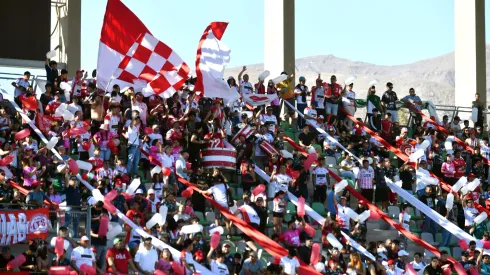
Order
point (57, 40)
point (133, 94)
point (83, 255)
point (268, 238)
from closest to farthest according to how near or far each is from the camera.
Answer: point (83, 255) → point (268, 238) → point (133, 94) → point (57, 40)

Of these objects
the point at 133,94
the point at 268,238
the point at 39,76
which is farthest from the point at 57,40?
the point at 268,238

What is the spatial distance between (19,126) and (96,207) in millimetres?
3838

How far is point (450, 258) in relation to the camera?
2344cm

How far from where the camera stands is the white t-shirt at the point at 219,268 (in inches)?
789

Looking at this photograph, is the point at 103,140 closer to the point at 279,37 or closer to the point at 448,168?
the point at 448,168

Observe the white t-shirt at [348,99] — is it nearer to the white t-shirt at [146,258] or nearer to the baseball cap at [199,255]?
the baseball cap at [199,255]

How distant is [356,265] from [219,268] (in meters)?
2.86

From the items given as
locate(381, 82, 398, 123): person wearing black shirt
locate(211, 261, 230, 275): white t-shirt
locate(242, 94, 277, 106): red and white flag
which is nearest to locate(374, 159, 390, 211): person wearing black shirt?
locate(242, 94, 277, 106): red and white flag

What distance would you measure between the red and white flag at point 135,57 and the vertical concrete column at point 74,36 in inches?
181

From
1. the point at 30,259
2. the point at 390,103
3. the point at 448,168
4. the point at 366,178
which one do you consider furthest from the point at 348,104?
the point at 30,259

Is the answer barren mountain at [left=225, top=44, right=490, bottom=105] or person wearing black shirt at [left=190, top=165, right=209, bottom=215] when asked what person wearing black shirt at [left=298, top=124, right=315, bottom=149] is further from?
barren mountain at [left=225, top=44, right=490, bottom=105]

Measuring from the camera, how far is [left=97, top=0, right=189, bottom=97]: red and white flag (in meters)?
25.1

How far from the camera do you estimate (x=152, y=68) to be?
2534 centimetres

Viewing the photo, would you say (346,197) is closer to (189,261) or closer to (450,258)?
(450,258)
